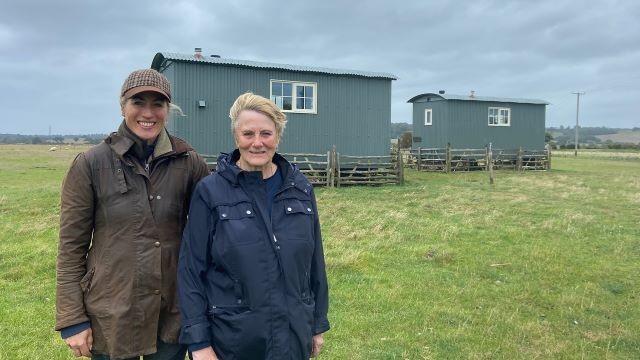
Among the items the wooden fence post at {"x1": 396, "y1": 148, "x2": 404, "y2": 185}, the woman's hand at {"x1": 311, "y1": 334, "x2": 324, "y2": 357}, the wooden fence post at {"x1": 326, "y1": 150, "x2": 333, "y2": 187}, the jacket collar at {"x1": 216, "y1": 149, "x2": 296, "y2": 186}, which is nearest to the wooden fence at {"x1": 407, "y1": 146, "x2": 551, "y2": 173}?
the wooden fence post at {"x1": 396, "y1": 148, "x2": 404, "y2": 185}

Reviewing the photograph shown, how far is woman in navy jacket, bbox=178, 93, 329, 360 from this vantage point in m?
2.24

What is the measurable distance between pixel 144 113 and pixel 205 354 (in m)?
1.14

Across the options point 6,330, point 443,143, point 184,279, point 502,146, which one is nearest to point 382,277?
point 6,330

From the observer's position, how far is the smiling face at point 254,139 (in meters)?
2.37

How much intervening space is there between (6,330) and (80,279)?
313 cm

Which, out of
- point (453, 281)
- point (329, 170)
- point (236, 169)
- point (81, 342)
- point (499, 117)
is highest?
point (499, 117)

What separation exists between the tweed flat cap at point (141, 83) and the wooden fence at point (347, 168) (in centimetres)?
1314

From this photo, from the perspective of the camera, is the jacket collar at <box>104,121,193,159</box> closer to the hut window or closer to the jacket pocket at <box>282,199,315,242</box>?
the jacket pocket at <box>282,199,315,242</box>

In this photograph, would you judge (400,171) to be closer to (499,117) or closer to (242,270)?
(499,117)

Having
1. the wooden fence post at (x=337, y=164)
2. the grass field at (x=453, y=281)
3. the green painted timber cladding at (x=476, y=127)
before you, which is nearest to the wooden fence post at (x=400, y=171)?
the wooden fence post at (x=337, y=164)

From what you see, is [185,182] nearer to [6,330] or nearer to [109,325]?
[109,325]

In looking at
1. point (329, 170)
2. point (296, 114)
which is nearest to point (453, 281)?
point (329, 170)

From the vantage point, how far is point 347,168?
697 inches

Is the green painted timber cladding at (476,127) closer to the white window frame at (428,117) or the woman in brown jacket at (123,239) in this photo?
the white window frame at (428,117)
